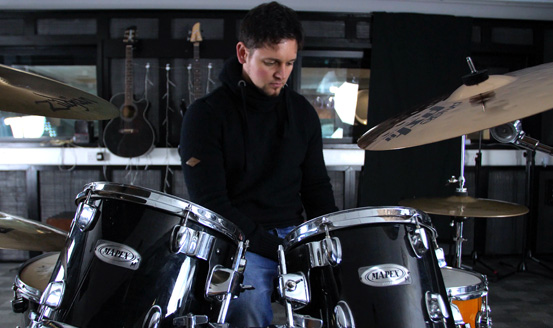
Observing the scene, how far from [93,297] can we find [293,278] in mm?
480

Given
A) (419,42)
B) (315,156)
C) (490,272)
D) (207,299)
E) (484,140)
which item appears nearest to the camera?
(207,299)

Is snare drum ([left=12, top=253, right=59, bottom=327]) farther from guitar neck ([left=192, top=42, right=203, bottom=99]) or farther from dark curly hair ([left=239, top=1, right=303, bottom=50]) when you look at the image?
guitar neck ([left=192, top=42, right=203, bottom=99])

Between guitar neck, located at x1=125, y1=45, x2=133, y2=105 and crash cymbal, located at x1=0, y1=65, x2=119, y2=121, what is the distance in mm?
1992

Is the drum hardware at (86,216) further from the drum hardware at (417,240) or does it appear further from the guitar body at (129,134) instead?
the guitar body at (129,134)

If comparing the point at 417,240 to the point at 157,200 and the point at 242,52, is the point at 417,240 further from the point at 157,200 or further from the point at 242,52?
the point at 242,52

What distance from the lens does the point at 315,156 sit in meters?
1.62

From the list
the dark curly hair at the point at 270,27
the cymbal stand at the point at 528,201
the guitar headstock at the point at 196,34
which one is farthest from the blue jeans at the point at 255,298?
the cymbal stand at the point at 528,201

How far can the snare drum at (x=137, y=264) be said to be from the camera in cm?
95

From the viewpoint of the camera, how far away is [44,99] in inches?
51.3

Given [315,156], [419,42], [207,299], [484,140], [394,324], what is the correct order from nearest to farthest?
[394,324] < [207,299] < [315,156] < [419,42] < [484,140]

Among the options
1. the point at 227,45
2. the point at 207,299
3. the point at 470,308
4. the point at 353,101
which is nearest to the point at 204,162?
the point at 207,299

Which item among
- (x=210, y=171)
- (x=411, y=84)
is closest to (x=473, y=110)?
(x=210, y=171)

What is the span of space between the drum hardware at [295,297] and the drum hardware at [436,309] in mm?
264

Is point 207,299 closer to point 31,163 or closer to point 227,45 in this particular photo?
point 227,45
